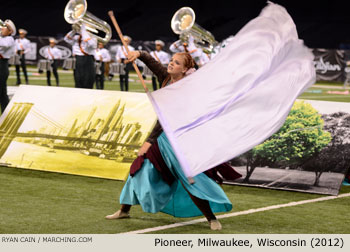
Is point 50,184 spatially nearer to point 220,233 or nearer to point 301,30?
point 220,233

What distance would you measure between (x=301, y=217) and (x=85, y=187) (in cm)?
241

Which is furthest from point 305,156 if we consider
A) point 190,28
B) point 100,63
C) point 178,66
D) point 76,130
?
point 100,63

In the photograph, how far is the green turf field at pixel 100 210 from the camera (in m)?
6.58

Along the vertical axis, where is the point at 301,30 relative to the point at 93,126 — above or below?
below

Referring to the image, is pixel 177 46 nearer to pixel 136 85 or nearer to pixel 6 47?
pixel 136 85

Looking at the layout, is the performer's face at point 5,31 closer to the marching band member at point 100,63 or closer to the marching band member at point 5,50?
the marching band member at point 5,50

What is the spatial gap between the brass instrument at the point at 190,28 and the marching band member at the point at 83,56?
440 centimetres

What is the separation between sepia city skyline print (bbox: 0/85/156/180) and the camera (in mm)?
9039

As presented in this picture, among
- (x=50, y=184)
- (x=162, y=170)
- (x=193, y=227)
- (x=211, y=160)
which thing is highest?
(x=211, y=160)

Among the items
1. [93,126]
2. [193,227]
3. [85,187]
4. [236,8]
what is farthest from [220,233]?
[236,8]

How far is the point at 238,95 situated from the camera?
5.85m

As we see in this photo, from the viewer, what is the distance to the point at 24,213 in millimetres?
6973

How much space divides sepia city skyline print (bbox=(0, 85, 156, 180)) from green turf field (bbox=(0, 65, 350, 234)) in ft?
0.51

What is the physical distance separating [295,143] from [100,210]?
8.61 ft
